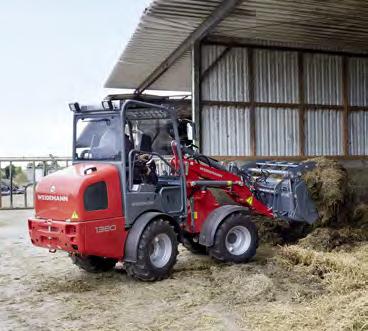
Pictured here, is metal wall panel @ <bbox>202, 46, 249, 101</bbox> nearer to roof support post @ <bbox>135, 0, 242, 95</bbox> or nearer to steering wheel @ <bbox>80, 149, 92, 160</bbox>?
roof support post @ <bbox>135, 0, 242, 95</bbox>

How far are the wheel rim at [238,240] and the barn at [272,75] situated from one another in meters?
4.13

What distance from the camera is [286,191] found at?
8.66 meters

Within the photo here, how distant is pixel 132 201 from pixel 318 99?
747 cm

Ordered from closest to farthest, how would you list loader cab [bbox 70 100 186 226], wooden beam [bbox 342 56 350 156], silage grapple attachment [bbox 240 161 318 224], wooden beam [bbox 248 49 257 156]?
loader cab [bbox 70 100 186 226]
silage grapple attachment [bbox 240 161 318 224]
wooden beam [bbox 248 49 257 156]
wooden beam [bbox 342 56 350 156]

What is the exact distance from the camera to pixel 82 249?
20.2ft

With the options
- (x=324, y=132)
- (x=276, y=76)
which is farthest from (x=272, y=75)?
(x=324, y=132)

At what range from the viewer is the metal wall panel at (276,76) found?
12203 mm

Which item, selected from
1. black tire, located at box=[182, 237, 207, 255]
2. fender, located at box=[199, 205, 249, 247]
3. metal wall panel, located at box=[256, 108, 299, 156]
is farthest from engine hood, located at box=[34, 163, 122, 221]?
metal wall panel, located at box=[256, 108, 299, 156]

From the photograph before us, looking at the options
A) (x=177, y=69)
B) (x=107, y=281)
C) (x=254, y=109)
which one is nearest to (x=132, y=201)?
(x=107, y=281)

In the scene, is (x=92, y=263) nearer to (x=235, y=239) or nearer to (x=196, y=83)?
(x=235, y=239)

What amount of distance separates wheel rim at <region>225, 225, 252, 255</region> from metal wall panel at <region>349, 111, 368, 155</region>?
20.8 ft

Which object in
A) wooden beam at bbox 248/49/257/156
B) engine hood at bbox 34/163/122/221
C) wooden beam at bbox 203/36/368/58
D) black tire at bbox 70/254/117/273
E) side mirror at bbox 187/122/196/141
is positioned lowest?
black tire at bbox 70/254/117/273

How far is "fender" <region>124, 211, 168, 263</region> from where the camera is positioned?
21.5 feet

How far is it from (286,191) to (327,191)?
26.3 inches
